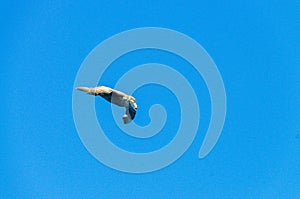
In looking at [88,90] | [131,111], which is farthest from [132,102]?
[88,90]

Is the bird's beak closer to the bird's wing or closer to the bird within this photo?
the bird

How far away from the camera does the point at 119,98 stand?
3.27 metres

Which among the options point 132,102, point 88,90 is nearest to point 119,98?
point 132,102

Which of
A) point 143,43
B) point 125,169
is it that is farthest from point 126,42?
point 125,169

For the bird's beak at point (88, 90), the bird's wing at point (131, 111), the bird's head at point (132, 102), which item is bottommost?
the bird's wing at point (131, 111)

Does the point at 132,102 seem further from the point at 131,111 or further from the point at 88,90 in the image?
the point at 88,90

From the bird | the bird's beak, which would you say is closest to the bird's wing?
the bird

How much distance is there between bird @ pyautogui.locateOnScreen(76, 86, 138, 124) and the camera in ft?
10.6

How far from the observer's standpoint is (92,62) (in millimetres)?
3463

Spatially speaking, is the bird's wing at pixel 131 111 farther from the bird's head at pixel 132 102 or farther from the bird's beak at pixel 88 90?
the bird's beak at pixel 88 90

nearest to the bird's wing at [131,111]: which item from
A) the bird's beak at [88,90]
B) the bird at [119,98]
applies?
the bird at [119,98]

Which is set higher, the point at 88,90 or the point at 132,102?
the point at 88,90

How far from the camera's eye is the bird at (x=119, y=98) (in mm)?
3227

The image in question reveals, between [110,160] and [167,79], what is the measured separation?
0.82 m
